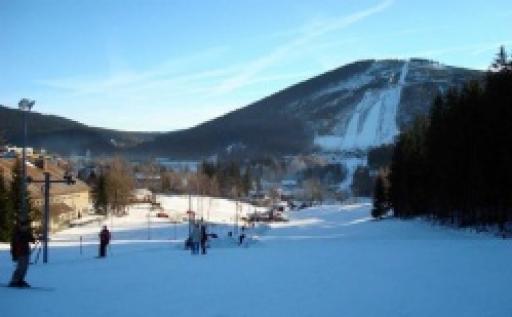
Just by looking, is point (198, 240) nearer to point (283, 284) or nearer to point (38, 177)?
point (283, 284)

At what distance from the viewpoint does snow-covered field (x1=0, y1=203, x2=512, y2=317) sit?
12.6 metres

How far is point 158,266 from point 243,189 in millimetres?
165060

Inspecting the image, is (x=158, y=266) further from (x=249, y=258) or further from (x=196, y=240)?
(x=196, y=240)

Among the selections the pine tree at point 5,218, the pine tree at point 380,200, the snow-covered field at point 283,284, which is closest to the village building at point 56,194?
the pine tree at point 5,218

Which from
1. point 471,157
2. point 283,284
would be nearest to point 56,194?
point 471,157

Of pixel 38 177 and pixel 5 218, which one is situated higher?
pixel 38 177

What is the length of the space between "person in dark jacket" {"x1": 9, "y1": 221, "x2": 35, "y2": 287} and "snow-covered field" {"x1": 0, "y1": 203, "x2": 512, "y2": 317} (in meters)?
0.61

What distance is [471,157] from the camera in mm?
39688

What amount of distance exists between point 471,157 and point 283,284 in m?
27.6

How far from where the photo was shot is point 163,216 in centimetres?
9819

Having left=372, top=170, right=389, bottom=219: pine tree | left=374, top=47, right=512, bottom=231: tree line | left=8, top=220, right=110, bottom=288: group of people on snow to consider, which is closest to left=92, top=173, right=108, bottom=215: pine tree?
left=372, top=170, right=389, bottom=219: pine tree

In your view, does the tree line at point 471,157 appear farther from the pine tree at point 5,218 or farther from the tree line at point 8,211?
the pine tree at point 5,218

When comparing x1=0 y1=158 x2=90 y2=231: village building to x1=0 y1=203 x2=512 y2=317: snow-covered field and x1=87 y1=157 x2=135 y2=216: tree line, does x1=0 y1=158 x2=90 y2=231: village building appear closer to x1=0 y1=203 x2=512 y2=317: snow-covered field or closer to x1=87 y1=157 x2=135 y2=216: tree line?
Result: x1=87 y1=157 x2=135 y2=216: tree line

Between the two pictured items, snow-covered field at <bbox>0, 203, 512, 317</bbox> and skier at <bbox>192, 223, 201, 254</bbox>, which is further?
skier at <bbox>192, 223, 201, 254</bbox>
